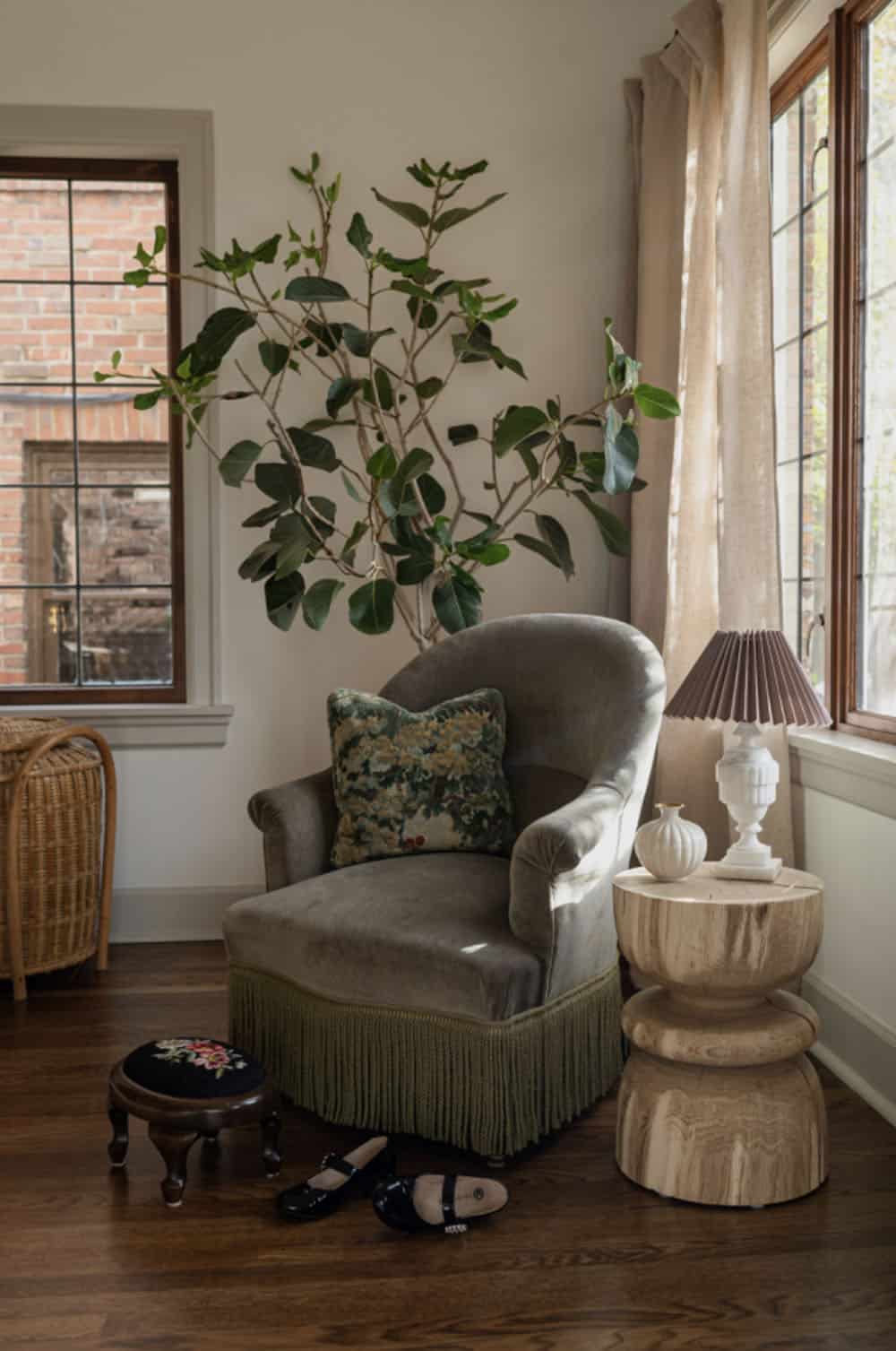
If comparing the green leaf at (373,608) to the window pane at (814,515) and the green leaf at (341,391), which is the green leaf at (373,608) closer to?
the green leaf at (341,391)

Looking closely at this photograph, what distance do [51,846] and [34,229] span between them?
75.3 inches

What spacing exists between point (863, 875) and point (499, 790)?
801 millimetres

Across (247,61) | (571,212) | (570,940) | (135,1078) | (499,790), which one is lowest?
(135,1078)

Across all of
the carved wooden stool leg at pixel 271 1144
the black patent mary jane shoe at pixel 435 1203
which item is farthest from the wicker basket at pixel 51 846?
the black patent mary jane shoe at pixel 435 1203

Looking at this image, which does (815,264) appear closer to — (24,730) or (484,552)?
(484,552)

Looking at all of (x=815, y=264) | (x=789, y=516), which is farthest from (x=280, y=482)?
(x=815, y=264)

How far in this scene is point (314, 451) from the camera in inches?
144

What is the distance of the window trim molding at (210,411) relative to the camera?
3869 millimetres

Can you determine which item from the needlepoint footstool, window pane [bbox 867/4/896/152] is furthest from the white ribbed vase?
window pane [bbox 867/4/896/152]

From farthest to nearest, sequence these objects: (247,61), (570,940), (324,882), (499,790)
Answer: (247,61)
(499,790)
(324,882)
(570,940)

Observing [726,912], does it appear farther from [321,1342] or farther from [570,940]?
[321,1342]

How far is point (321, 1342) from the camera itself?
1873 mm

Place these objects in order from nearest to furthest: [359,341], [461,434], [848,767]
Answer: [848,767]
[359,341]
[461,434]

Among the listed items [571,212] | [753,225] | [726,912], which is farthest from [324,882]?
[571,212]
